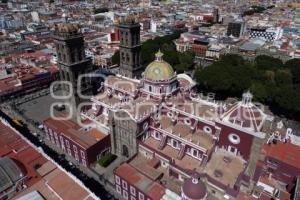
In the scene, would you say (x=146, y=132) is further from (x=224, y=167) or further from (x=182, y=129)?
(x=224, y=167)

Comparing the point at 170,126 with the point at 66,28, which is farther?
the point at 170,126

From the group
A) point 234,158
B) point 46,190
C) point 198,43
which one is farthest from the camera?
point 198,43

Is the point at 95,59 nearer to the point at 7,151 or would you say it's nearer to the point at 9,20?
the point at 7,151

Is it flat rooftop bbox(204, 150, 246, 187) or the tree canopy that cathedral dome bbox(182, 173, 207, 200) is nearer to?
flat rooftop bbox(204, 150, 246, 187)

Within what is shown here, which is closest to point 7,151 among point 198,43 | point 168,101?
point 168,101

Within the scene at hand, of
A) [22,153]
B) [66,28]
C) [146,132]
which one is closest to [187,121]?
[146,132]

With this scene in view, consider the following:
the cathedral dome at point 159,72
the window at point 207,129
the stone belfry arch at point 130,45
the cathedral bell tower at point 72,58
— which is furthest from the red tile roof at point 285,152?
Answer: the cathedral bell tower at point 72,58

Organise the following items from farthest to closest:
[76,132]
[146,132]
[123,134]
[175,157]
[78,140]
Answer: [76,132] → [78,140] → [123,134] → [146,132] → [175,157]
